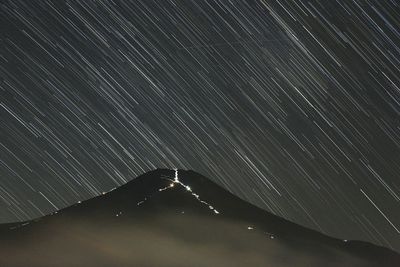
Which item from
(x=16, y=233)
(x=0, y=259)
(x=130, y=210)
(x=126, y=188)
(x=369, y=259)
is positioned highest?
(x=126, y=188)

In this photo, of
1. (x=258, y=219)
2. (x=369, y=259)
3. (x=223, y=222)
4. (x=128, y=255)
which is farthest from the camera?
(x=258, y=219)

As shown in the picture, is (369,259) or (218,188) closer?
(369,259)

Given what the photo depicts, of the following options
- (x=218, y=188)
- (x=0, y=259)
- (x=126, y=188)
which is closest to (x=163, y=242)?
(x=0, y=259)

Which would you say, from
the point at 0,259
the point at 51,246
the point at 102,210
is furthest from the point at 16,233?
the point at 102,210

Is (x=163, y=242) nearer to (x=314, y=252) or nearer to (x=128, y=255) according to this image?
(x=128, y=255)

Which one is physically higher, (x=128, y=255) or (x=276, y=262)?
(x=128, y=255)

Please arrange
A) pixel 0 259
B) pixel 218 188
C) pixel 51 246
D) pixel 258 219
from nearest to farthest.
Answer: pixel 0 259
pixel 51 246
pixel 258 219
pixel 218 188
